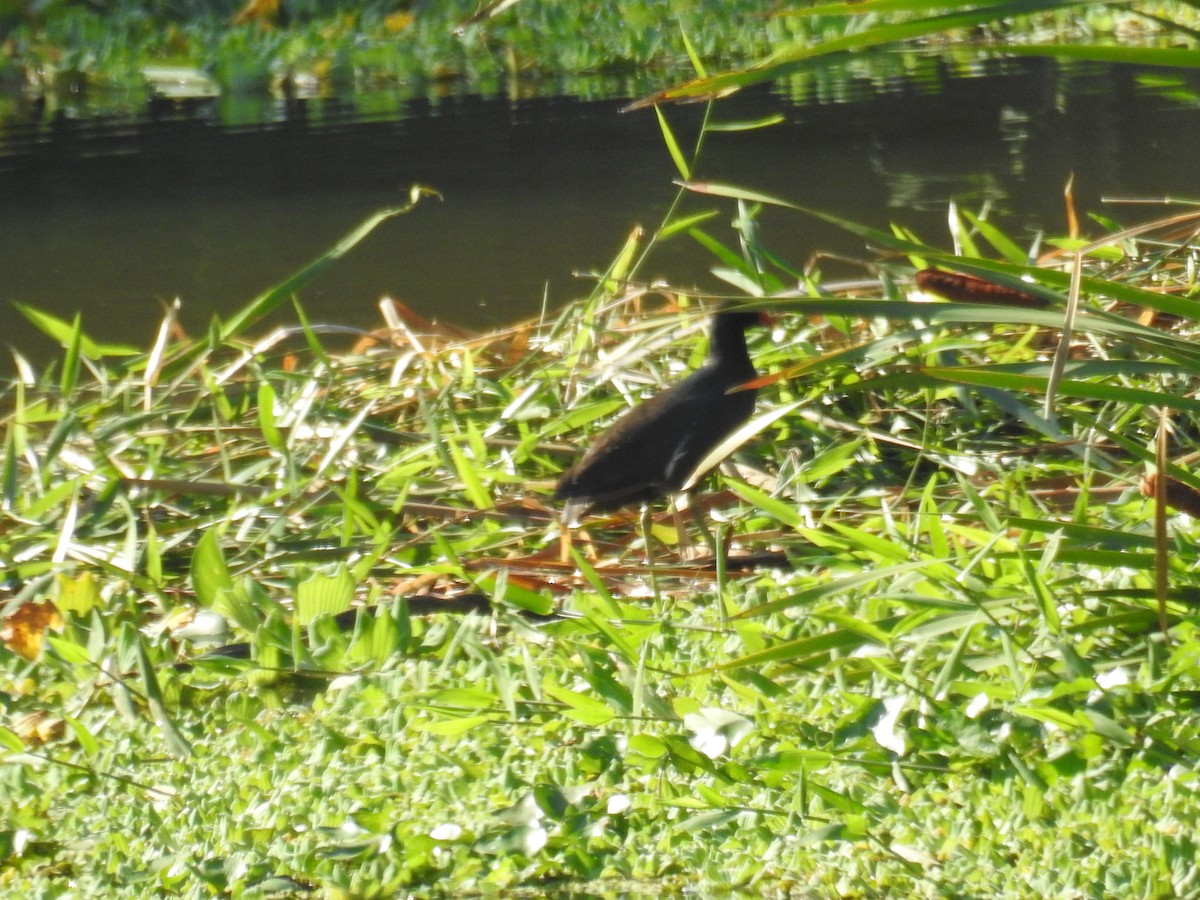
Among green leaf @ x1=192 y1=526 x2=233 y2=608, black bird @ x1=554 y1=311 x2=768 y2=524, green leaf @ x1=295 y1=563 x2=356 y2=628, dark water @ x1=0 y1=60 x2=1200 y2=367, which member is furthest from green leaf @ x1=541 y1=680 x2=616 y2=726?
dark water @ x1=0 y1=60 x2=1200 y2=367

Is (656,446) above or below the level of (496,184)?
above

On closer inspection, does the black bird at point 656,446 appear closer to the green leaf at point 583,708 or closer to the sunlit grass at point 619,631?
the sunlit grass at point 619,631

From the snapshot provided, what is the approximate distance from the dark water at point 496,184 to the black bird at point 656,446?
3588mm

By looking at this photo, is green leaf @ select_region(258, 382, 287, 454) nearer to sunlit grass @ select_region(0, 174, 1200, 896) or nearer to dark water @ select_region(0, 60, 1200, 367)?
sunlit grass @ select_region(0, 174, 1200, 896)

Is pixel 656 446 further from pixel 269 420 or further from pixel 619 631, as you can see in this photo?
pixel 269 420

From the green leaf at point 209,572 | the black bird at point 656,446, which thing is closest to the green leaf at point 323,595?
the green leaf at point 209,572

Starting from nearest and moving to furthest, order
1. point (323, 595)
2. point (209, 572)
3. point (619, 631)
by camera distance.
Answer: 1. point (619, 631)
2. point (323, 595)
3. point (209, 572)

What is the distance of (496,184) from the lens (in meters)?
10.1

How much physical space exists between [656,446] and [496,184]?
6.74m

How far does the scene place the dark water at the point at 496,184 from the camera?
8.05 meters

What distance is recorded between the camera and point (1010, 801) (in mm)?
2418

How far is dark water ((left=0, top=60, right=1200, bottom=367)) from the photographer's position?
8055mm

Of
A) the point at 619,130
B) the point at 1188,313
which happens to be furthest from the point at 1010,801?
the point at 619,130

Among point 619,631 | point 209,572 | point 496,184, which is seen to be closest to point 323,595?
point 209,572
